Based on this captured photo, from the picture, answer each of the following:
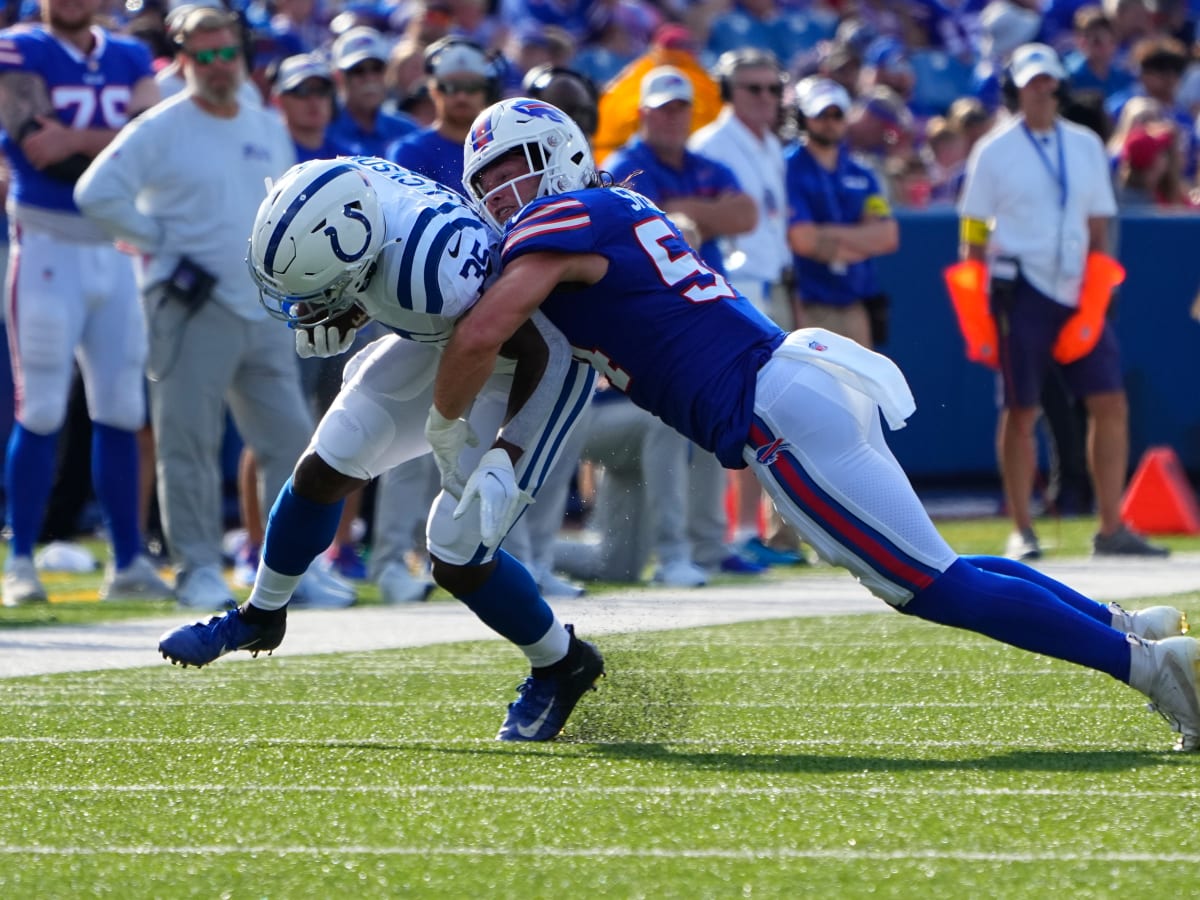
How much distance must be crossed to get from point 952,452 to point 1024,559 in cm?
316

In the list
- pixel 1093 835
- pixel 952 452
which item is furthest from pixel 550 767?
pixel 952 452

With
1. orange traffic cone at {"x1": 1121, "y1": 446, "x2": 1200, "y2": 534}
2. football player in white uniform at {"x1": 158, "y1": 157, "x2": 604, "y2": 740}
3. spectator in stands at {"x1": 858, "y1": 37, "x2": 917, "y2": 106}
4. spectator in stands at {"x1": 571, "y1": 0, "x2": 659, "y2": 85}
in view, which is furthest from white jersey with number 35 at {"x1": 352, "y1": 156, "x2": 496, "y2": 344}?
spectator in stands at {"x1": 858, "y1": 37, "x2": 917, "y2": 106}

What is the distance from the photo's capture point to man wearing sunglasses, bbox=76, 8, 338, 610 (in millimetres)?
7008

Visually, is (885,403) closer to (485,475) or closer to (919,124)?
(485,475)

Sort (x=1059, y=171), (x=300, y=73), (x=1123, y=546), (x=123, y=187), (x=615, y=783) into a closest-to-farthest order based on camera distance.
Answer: (x=615, y=783) → (x=123, y=187) → (x=300, y=73) → (x=1123, y=546) → (x=1059, y=171)

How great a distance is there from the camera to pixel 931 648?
5.79 m

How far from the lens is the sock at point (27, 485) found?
7219mm

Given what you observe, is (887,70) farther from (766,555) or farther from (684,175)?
(684,175)

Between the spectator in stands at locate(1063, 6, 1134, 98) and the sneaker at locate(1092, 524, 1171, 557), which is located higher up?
the spectator in stands at locate(1063, 6, 1134, 98)

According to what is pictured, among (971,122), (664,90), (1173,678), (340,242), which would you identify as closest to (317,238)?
(340,242)

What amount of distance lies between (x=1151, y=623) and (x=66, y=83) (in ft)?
15.4

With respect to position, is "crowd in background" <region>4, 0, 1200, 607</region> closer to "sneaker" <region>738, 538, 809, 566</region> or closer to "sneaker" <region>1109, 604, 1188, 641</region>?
"sneaker" <region>738, 538, 809, 566</region>

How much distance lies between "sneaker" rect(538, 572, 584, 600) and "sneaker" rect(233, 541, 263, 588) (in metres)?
1.21

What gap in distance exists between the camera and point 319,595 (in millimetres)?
7164
